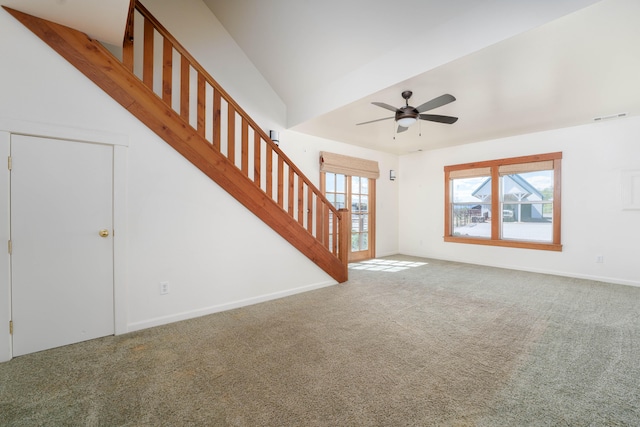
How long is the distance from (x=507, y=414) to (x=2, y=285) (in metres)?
3.56

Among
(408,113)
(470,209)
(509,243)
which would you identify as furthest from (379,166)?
(408,113)

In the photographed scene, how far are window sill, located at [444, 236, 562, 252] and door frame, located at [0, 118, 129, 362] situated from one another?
19.9ft

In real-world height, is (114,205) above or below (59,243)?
above

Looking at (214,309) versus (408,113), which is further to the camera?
(408,113)

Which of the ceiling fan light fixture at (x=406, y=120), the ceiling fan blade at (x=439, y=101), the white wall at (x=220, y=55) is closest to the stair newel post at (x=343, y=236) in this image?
the ceiling fan light fixture at (x=406, y=120)

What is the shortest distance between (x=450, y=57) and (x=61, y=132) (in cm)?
357

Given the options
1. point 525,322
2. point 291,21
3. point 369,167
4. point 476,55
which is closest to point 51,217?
point 291,21

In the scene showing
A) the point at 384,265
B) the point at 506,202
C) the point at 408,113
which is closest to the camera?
the point at 408,113

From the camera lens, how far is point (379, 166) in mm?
6672

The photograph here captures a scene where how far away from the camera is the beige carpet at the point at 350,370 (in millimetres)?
1548

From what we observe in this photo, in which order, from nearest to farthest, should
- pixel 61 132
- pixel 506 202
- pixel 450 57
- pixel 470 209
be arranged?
pixel 61 132 → pixel 450 57 → pixel 506 202 → pixel 470 209

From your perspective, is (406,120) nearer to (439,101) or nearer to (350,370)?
(439,101)

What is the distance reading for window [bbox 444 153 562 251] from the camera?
5.04 metres

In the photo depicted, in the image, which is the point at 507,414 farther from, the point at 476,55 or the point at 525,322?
the point at 476,55
